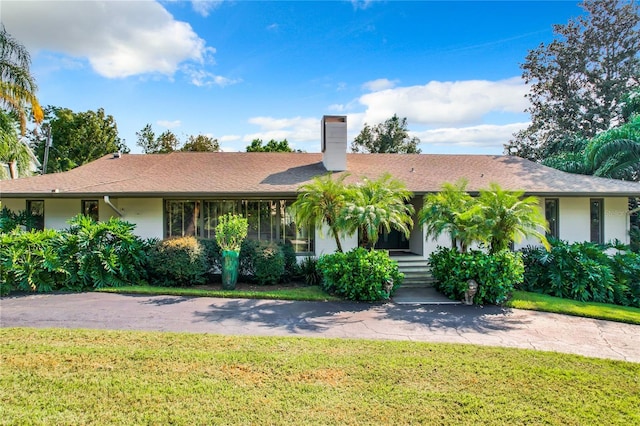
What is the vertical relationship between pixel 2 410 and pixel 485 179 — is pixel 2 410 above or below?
below

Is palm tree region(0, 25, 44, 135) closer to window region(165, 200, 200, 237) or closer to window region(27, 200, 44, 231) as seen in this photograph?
window region(27, 200, 44, 231)

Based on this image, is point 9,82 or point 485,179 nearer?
point 485,179

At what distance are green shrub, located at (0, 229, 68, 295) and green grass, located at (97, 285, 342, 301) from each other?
1417 millimetres

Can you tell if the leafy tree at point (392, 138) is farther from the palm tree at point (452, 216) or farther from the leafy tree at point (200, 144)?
the palm tree at point (452, 216)

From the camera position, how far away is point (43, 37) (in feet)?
36.8

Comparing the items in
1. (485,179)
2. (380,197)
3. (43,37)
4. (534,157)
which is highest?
(43,37)

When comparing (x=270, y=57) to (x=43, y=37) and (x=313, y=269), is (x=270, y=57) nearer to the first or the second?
(x=43, y=37)

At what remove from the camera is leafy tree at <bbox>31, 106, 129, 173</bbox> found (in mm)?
28250

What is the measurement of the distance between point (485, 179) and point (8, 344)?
13.2 metres

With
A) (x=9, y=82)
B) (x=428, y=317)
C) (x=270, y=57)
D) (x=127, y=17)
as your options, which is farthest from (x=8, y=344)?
(x=9, y=82)

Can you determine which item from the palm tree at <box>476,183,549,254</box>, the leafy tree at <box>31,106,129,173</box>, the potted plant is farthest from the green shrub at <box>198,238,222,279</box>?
the leafy tree at <box>31,106,129,173</box>

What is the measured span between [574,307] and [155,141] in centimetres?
3541

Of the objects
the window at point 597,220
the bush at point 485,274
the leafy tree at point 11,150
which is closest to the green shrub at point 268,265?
the bush at point 485,274

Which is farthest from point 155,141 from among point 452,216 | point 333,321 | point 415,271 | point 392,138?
point 333,321
